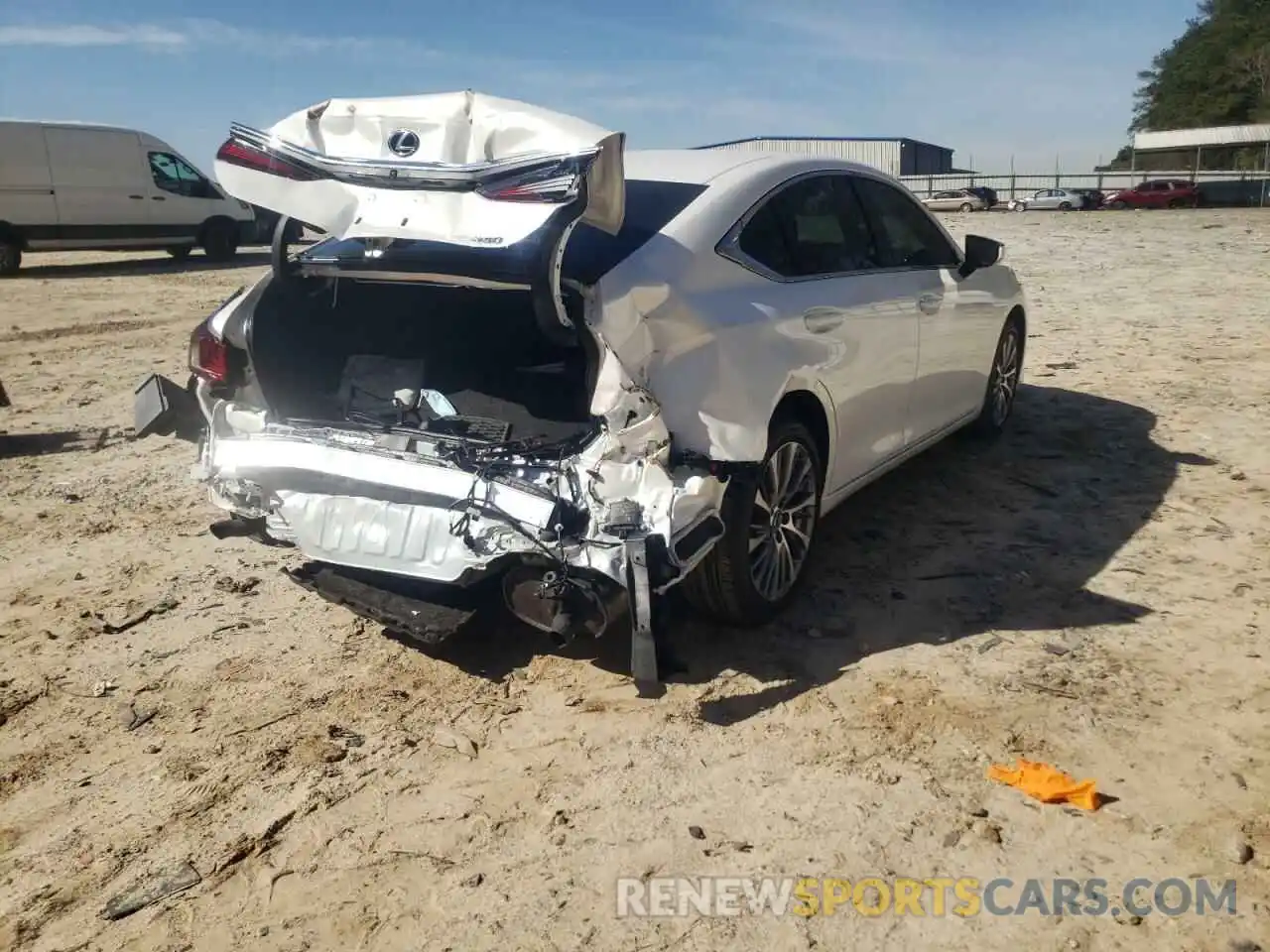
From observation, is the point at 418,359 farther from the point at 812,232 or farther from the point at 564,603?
the point at 812,232

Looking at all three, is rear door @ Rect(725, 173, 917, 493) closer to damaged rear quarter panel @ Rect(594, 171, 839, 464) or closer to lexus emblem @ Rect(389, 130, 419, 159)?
damaged rear quarter panel @ Rect(594, 171, 839, 464)

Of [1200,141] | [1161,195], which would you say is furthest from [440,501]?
[1200,141]

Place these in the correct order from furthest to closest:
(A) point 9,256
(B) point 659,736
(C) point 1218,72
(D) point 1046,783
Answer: (C) point 1218,72
(A) point 9,256
(B) point 659,736
(D) point 1046,783

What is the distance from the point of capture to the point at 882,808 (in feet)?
9.84

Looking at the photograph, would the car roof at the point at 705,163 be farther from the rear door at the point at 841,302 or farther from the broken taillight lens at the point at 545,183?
the broken taillight lens at the point at 545,183

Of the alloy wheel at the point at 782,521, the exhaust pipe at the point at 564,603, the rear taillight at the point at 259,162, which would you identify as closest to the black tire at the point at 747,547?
the alloy wheel at the point at 782,521

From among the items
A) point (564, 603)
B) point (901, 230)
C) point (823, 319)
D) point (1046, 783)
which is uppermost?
point (901, 230)

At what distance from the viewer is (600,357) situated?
3.36 meters

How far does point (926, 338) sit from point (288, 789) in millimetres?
3501

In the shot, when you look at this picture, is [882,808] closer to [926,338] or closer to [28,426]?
[926,338]

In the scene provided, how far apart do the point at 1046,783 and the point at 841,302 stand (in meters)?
2.04

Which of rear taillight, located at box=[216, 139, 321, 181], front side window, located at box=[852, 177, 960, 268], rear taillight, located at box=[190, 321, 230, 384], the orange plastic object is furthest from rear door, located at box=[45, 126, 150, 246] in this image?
the orange plastic object

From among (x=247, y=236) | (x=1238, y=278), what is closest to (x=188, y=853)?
(x=1238, y=278)

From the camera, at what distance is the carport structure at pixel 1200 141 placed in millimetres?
52938
